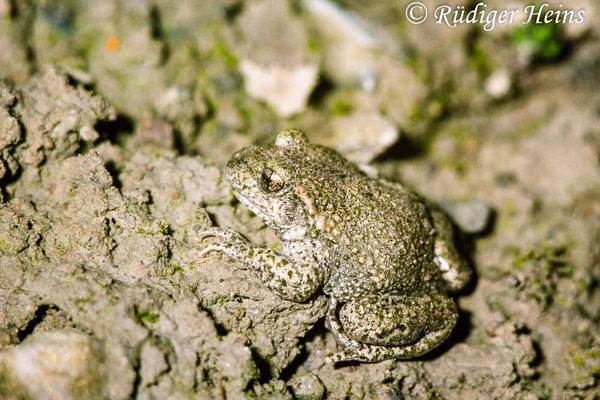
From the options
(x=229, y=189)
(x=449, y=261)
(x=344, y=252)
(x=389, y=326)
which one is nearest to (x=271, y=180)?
(x=229, y=189)

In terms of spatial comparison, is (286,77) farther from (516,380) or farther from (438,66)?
(516,380)

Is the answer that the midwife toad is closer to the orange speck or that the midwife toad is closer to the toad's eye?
the toad's eye

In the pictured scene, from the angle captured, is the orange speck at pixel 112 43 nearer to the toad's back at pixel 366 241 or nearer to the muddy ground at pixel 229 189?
the muddy ground at pixel 229 189

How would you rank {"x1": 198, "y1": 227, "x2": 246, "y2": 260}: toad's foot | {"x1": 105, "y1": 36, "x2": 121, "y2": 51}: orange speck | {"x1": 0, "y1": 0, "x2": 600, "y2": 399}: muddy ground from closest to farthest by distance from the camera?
{"x1": 0, "y1": 0, "x2": 600, "y2": 399}: muddy ground, {"x1": 198, "y1": 227, "x2": 246, "y2": 260}: toad's foot, {"x1": 105, "y1": 36, "x2": 121, "y2": 51}: orange speck

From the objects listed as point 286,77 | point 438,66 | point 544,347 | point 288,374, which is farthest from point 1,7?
point 544,347

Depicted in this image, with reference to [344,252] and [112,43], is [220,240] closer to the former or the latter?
[344,252]

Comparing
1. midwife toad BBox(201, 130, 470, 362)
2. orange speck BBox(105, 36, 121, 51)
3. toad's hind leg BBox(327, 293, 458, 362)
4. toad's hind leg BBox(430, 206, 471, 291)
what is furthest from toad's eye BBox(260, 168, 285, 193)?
orange speck BBox(105, 36, 121, 51)
